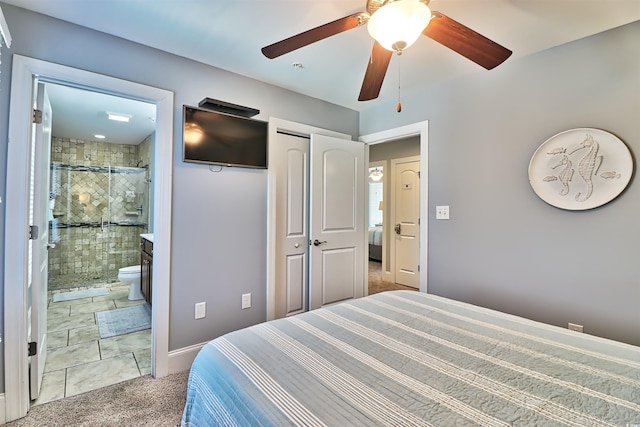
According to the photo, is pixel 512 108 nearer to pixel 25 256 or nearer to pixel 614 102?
pixel 614 102

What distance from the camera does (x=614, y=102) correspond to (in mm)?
1852

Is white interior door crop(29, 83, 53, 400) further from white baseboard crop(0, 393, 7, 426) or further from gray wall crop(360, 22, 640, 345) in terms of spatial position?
gray wall crop(360, 22, 640, 345)

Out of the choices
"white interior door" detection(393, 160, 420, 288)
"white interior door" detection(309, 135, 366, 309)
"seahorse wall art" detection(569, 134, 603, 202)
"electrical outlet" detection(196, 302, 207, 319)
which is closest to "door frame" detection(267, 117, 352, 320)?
"white interior door" detection(309, 135, 366, 309)

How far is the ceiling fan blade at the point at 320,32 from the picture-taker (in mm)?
1294

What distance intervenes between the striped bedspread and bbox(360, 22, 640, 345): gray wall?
33.9 inches

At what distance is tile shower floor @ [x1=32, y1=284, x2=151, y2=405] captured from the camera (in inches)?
80.4

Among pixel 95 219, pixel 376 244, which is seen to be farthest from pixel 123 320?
pixel 376 244

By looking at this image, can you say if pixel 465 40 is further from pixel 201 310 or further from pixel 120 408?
pixel 120 408

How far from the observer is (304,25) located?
1840 millimetres

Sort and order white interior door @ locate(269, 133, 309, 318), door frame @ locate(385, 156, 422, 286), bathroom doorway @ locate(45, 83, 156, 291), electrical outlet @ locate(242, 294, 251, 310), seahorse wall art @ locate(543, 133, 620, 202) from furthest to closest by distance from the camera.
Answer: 1. door frame @ locate(385, 156, 422, 286)
2. bathroom doorway @ locate(45, 83, 156, 291)
3. white interior door @ locate(269, 133, 309, 318)
4. electrical outlet @ locate(242, 294, 251, 310)
5. seahorse wall art @ locate(543, 133, 620, 202)

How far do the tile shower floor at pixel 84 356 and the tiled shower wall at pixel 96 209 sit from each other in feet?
4.66

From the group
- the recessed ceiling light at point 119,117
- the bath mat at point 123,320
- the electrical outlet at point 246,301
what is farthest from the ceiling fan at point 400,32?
the recessed ceiling light at point 119,117

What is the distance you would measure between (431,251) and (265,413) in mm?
2267

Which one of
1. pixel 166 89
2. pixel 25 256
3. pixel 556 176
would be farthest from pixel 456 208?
pixel 25 256
